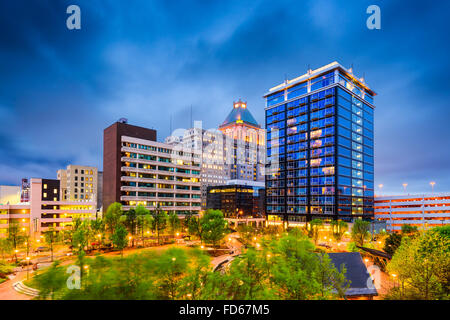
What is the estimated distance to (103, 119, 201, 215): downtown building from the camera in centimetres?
7600

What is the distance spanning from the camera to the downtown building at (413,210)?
305ft

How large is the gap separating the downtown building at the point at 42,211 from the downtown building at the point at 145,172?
9.28m

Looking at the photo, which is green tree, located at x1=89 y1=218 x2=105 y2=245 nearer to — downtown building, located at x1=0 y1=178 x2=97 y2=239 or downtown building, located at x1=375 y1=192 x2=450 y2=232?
downtown building, located at x1=0 y1=178 x2=97 y2=239

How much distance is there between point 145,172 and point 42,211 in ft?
103

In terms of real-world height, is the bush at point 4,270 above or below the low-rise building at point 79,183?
below

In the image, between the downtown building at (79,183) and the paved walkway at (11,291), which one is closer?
the paved walkway at (11,291)

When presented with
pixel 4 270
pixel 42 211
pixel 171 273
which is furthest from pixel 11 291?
pixel 42 211

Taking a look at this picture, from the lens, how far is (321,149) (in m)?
93.1

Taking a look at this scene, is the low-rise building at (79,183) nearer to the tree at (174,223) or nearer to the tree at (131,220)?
the tree at (131,220)

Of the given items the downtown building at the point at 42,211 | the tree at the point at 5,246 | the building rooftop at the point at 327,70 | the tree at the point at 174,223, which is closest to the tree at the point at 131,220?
the tree at the point at 174,223

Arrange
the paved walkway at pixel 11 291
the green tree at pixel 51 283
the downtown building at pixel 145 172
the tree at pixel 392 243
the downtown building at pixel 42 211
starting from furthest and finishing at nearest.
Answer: the downtown building at pixel 145 172 < the downtown building at pixel 42 211 < the tree at pixel 392 243 < the paved walkway at pixel 11 291 < the green tree at pixel 51 283

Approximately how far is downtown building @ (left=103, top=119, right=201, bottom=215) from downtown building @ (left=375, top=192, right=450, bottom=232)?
290 feet

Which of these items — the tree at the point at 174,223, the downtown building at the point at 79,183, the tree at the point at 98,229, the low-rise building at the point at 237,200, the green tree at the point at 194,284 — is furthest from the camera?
the low-rise building at the point at 237,200

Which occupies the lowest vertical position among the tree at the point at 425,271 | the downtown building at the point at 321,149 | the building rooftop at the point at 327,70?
the tree at the point at 425,271
